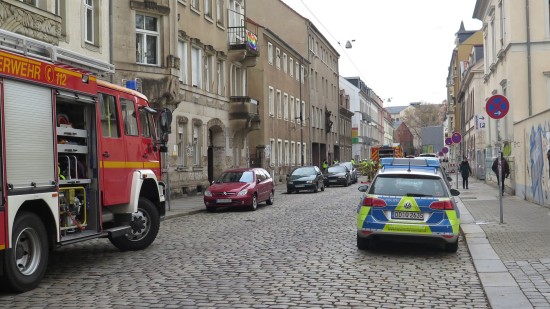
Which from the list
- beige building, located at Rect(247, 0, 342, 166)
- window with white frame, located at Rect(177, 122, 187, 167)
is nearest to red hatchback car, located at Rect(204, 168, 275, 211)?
window with white frame, located at Rect(177, 122, 187, 167)

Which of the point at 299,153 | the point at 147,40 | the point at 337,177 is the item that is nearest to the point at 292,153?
the point at 299,153

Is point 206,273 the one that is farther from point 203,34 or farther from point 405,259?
point 203,34

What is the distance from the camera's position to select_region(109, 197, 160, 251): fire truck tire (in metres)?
10.9

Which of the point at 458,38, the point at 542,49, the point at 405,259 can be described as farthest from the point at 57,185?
the point at 458,38

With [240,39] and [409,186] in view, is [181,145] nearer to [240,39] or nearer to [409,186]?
[240,39]

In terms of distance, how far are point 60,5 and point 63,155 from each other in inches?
450

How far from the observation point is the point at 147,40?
78.2 feet

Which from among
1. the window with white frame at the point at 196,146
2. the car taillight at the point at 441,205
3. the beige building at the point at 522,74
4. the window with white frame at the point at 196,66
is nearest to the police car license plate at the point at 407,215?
the car taillight at the point at 441,205

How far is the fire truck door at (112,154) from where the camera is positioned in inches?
372

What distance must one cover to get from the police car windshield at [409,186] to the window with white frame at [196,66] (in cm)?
1872

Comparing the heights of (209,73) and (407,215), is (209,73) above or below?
above

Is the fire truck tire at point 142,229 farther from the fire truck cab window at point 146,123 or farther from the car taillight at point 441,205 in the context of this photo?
the car taillight at point 441,205

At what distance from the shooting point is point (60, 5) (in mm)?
18312

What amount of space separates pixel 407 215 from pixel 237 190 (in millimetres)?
10648
